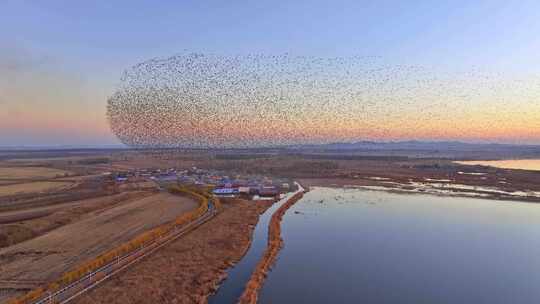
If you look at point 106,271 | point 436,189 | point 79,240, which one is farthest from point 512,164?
point 106,271

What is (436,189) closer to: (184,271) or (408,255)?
(408,255)

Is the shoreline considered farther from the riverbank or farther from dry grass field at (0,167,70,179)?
dry grass field at (0,167,70,179)

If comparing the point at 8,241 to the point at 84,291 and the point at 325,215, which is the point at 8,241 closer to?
the point at 84,291

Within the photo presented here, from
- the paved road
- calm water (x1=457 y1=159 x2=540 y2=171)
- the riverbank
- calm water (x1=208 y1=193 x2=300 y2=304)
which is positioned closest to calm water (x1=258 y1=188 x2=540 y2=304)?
calm water (x1=208 y1=193 x2=300 y2=304)

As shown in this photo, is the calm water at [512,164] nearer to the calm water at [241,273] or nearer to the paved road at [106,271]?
the calm water at [241,273]

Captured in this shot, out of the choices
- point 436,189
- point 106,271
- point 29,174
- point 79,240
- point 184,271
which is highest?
point 106,271
